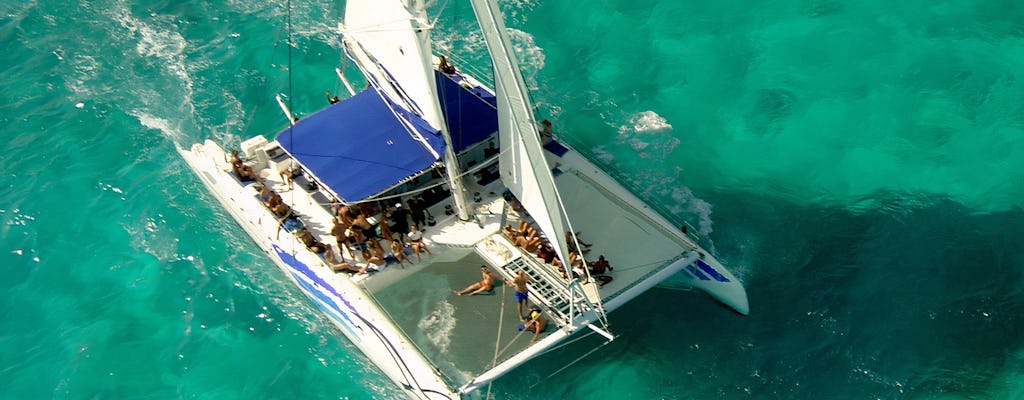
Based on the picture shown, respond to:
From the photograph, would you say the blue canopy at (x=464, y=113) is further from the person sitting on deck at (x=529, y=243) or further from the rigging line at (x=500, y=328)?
the rigging line at (x=500, y=328)

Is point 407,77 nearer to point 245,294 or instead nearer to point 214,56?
point 245,294

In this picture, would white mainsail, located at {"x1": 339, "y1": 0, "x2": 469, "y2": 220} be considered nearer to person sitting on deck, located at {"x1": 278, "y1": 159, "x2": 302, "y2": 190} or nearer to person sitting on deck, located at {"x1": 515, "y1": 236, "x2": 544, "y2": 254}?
person sitting on deck, located at {"x1": 515, "y1": 236, "x2": 544, "y2": 254}

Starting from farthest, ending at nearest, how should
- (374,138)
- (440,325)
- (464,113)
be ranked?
(464,113)
(374,138)
(440,325)

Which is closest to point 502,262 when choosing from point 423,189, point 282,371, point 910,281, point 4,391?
point 423,189

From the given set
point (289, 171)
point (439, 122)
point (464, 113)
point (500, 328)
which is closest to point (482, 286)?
point (500, 328)

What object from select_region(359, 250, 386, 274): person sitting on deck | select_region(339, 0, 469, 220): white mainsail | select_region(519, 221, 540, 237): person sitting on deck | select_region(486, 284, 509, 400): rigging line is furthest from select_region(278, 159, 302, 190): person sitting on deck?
select_region(486, 284, 509, 400): rigging line

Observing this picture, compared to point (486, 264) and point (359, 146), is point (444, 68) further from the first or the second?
point (486, 264)
